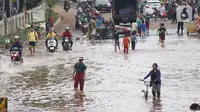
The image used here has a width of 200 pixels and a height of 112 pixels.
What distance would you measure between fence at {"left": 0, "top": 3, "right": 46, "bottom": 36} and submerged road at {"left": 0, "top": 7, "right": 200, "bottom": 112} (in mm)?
3447

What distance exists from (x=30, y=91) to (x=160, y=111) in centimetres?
593

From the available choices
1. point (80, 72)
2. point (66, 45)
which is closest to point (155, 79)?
point (80, 72)

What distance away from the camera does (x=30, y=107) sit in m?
23.7

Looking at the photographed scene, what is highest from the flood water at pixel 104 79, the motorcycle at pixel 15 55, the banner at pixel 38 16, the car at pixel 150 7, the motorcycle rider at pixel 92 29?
the car at pixel 150 7

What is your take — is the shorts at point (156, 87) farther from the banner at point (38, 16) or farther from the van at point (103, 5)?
the van at point (103, 5)

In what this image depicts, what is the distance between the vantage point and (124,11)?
56.7 metres

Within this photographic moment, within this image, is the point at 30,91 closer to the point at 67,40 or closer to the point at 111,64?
the point at 111,64

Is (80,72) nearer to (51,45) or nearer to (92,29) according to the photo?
(51,45)

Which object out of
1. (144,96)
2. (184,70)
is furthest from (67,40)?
(144,96)

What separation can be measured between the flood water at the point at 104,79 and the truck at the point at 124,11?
12406mm

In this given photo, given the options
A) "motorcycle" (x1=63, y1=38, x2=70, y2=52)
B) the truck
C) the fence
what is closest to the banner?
the fence

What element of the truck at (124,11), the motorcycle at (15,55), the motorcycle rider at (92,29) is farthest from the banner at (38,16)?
the motorcycle at (15,55)

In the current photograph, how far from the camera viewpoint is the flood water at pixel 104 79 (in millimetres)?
24062

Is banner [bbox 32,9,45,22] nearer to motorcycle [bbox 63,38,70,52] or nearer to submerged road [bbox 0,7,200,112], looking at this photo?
submerged road [bbox 0,7,200,112]
